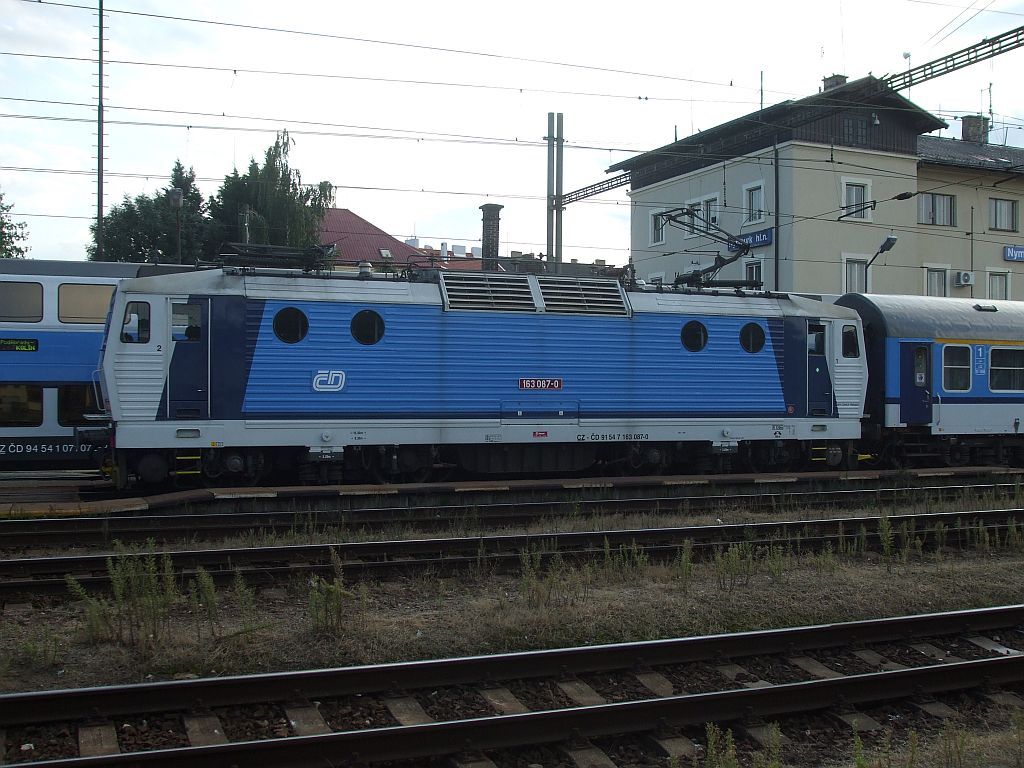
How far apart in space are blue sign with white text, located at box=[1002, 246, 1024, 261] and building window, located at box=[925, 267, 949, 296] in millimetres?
3807

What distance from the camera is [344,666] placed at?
673 cm

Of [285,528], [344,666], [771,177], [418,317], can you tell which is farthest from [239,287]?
[771,177]

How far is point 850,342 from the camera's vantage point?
1822 centimetres

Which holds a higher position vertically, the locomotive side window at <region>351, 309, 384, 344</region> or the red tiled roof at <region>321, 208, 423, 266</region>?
the red tiled roof at <region>321, 208, 423, 266</region>

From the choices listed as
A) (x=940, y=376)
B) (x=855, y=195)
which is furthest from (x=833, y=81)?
(x=940, y=376)

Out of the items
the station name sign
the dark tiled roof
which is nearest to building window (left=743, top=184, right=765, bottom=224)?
the dark tiled roof

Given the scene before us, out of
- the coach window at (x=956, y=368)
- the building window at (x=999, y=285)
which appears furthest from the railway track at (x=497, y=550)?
the building window at (x=999, y=285)

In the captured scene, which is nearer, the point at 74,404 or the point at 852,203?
the point at 74,404

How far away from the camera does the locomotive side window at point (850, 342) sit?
1814 cm

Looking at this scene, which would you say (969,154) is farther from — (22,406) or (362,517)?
(22,406)

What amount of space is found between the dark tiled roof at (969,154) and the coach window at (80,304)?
3344cm

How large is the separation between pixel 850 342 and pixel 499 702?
1437cm

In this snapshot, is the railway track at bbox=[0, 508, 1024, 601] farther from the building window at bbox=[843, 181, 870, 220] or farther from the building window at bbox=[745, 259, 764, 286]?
the building window at bbox=[843, 181, 870, 220]

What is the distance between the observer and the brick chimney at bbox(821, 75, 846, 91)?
3828 centimetres
